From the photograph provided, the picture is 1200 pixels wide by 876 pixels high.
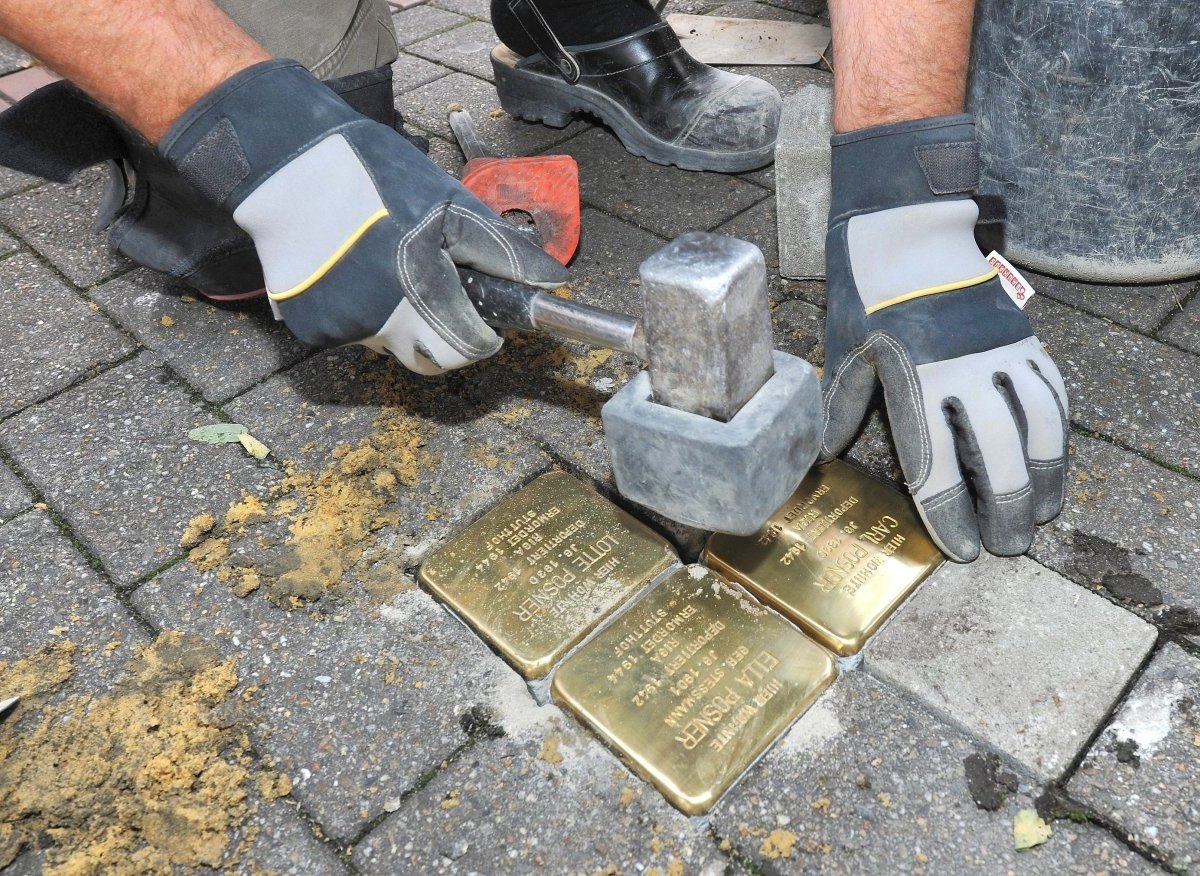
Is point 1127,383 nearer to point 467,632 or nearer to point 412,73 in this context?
point 467,632

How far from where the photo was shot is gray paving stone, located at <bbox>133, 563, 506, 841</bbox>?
4.83 ft

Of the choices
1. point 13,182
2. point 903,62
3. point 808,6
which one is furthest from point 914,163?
point 13,182

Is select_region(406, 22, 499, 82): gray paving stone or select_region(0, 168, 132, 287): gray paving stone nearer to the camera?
select_region(0, 168, 132, 287): gray paving stone

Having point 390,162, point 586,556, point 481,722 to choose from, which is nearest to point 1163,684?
point 586,556

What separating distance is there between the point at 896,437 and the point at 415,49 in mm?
3220

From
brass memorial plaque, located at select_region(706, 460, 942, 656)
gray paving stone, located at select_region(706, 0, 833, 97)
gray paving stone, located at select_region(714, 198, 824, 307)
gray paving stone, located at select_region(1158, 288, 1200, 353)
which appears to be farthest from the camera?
gray paving stone, located at select_region(706, 0, 833, 97)

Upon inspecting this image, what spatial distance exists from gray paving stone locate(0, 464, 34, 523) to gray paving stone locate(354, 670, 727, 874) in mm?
1204

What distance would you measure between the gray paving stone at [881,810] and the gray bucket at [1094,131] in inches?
56.5

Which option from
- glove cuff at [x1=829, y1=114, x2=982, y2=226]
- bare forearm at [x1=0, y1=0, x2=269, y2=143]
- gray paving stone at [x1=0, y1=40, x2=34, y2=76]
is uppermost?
bare forearm at [x1=0, y1=0, x2=269, y2=143]

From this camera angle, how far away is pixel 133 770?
1.48 m

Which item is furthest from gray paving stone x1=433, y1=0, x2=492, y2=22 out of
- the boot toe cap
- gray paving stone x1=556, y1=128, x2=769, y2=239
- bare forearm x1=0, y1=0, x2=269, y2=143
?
bare forearm x1=0, y1=0, x2=269, y2=143

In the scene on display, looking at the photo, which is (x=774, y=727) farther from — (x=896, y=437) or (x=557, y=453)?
(x=557, y=453)

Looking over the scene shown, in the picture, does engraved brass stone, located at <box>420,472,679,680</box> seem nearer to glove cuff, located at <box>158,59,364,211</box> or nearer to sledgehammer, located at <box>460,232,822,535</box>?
sledgehammer, located at <box>460,232,822,535</box>

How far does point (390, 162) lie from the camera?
5.50 feet
